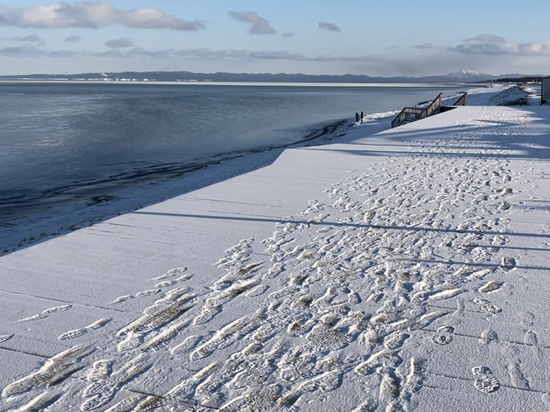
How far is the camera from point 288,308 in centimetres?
454

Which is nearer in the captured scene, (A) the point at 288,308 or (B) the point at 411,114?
(A) the point at 288,308

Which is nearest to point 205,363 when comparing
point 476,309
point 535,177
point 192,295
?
point 192,295

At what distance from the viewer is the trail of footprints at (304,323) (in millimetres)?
3375

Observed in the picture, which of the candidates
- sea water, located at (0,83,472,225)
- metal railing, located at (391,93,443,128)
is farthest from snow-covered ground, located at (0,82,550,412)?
metal railing, located at (391,93,443,128)

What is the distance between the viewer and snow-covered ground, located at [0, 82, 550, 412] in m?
3.38

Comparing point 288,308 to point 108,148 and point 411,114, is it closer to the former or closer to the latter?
point 108,148

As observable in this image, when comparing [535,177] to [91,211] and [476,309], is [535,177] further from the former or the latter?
[91,211]

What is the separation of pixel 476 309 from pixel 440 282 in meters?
0.62

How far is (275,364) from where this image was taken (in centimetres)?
367

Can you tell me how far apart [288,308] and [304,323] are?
0.30 metres

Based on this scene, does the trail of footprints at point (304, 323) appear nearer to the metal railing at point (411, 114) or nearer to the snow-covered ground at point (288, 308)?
the snow-covered ground at point (288, 308)

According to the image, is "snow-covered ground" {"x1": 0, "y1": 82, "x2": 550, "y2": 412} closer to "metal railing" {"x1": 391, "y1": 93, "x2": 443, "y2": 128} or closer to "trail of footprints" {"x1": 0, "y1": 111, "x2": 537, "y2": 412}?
"trail of footprints" {"x1": 0, "y1": 111, "x2": 537, "y2": 412}

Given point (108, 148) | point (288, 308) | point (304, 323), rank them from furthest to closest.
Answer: point (108, 148), point (288, 308), point (304, 323)

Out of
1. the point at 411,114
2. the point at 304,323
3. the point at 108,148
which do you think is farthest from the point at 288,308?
the point at 411,114
